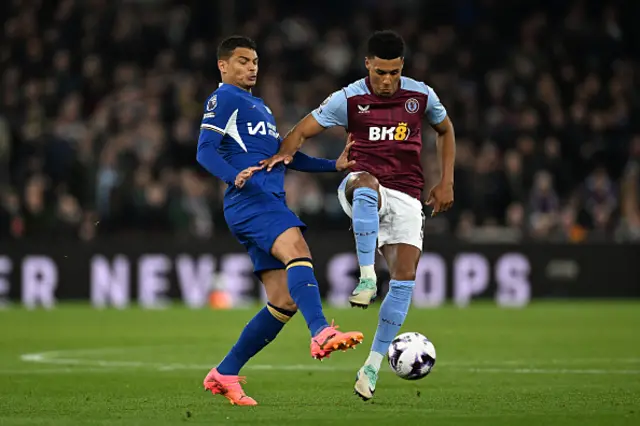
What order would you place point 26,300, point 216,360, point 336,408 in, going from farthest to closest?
point 26,300 → point 216,360 → point 336,408

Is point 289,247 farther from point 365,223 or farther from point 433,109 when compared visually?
point 433,109

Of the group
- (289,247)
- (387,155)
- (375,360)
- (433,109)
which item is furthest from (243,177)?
(433,109)

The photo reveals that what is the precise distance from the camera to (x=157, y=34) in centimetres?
2286

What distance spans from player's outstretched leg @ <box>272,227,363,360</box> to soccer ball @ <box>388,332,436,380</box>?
0.93 metres

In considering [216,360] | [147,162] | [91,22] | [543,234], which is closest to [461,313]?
[543,234]

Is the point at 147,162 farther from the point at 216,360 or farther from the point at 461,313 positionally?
the point at 216,360

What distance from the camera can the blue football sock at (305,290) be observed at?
24.9 ft

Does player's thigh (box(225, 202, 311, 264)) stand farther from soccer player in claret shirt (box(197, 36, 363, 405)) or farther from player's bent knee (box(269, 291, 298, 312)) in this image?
player's bent knee (box(269, 291, 298, 312))

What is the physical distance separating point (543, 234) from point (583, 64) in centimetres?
433

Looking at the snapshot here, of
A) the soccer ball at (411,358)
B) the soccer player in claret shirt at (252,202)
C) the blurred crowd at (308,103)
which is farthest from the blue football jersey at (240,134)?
the blurred crowd at (308,103)

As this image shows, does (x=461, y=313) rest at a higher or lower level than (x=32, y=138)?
lower

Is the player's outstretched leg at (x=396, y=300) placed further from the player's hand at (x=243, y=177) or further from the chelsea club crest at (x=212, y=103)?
the chelsea club crest at (x=212, y=103)

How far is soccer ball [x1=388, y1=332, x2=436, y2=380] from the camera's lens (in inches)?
330

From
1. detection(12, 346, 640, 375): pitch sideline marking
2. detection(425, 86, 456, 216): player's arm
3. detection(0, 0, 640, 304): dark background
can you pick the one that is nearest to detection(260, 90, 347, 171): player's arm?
detection(425, 86, 456, 216): player's arm
